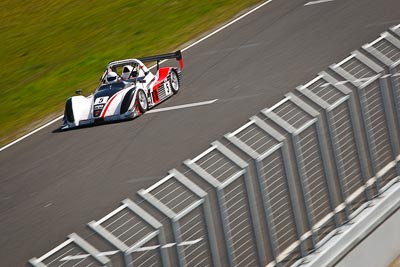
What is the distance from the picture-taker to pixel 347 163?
9086 mm

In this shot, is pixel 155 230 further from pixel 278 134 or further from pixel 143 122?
pixel 143 122

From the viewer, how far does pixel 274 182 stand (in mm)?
8219

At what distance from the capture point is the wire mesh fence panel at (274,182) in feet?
→ 26.6

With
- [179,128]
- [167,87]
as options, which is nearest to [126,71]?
[167,87]

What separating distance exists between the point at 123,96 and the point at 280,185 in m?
11.9

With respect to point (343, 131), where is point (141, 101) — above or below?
below

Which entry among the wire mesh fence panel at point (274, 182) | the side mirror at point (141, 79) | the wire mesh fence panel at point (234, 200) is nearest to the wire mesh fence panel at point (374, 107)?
the wire mesh fence panel at point (274, 182)

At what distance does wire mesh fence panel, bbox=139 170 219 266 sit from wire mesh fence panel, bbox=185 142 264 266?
0.19 metres

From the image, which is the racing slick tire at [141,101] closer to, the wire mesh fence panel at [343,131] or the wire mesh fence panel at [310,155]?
the wire mesh fence panel at [343,131]

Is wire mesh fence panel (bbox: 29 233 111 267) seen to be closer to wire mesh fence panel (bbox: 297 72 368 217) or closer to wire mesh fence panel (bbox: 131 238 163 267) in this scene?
wire mesh fence panel (bbox: 131 238 163 267)

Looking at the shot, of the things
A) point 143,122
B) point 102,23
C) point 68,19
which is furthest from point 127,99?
point 68,19

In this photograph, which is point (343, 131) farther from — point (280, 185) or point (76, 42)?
point (76, 42)

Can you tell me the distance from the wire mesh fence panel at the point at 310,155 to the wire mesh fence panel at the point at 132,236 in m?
1.69

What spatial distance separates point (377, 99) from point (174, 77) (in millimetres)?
11998
